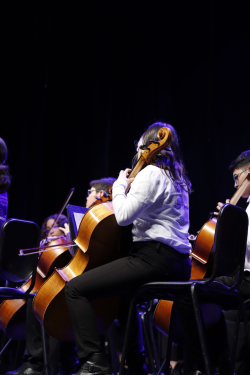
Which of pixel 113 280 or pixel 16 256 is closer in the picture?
pixel 113 280

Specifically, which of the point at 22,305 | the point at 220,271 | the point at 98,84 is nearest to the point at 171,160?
the point at 220,271

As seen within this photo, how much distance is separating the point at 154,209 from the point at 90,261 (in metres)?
0.43

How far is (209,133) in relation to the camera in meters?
4.15

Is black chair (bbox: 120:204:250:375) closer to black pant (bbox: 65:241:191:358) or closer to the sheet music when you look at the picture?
black pant (bbox: 65:241:191:358)

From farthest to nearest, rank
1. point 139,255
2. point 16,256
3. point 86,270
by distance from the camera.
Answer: point 16,256, point 86,270, point 139,255

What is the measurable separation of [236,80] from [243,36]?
0.43 m

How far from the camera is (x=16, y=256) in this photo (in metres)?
2.23

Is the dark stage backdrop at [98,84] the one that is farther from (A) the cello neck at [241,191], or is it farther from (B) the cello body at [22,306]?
(B) the cello body at [22,306]

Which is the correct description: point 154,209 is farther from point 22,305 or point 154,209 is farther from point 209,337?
point 22,305

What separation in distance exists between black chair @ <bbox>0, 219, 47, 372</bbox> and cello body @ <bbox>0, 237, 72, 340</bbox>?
60cm

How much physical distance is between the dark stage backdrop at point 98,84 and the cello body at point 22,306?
165 cm

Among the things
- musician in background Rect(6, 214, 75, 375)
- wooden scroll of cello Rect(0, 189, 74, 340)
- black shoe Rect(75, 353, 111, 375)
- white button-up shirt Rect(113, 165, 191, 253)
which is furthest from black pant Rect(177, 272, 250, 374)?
wooden scroll of cello Rect(0, 189, 74, 340)

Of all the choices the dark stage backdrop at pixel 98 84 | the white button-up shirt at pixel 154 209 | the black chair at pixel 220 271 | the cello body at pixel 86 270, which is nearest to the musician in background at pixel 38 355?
the cello body at pixel 86 270

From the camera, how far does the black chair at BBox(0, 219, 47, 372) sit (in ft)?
7.06
